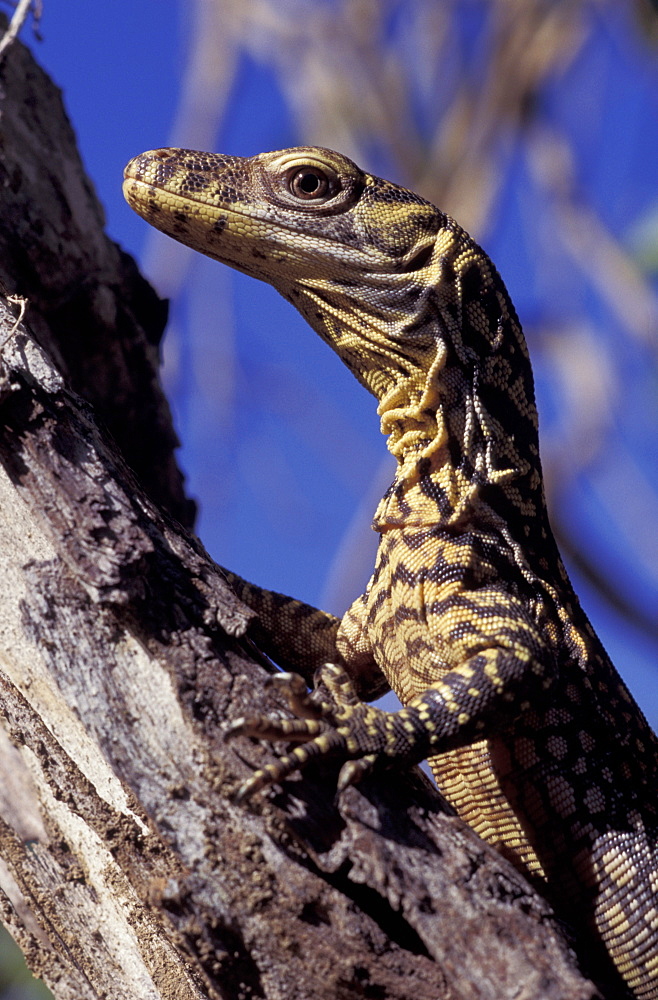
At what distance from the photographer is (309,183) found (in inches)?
257

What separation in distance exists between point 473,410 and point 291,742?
2.75 m

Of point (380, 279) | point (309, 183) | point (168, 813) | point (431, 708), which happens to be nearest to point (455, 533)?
point (431, 708)

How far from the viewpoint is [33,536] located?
14.5 ft

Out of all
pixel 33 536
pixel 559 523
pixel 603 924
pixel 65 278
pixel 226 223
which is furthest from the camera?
pixel 559 523

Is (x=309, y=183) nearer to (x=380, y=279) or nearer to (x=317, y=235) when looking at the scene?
(x=317, y=235)

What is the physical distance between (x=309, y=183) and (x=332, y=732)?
3759 millimetres

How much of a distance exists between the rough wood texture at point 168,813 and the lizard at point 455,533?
1.27 m

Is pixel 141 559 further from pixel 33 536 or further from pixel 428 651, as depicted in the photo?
pixel 428 651

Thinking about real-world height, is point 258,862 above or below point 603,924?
above

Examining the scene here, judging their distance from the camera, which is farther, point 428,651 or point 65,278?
point 65,278

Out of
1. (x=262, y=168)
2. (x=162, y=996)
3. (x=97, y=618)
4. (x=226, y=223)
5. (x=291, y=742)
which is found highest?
(x=262, y=168)

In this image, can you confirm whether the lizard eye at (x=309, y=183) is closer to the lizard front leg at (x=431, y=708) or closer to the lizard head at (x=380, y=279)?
the lizard head at (x=380, y=279)

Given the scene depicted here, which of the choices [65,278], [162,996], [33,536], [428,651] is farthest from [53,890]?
[65,278]

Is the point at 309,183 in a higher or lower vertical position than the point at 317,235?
higher
